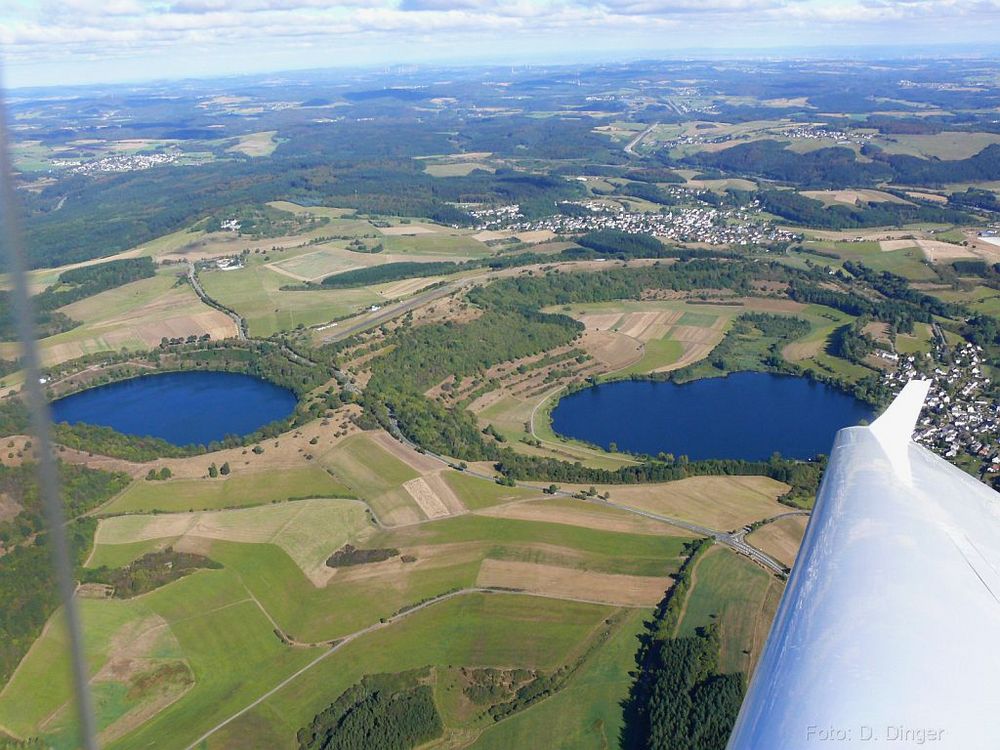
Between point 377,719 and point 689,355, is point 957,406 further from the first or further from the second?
point 377,719

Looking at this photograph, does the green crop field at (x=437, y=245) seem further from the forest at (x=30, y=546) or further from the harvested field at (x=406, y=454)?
the forest at (x=30, y=546)

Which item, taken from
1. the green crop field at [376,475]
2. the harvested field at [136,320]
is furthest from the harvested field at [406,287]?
the green crop field at [376,475]

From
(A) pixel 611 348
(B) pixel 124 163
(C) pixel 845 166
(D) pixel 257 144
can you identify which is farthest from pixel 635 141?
(A) pixel 611 348

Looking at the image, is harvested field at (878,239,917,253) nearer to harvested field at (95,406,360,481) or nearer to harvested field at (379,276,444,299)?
harvested field at (379,276,444,299)

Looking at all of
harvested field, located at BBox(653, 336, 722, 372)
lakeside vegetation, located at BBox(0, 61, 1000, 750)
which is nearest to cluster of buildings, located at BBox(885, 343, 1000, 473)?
lakeside vegetation, located at BBox(0, 61, 1000, 750)

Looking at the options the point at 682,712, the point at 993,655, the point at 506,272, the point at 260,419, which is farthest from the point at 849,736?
the point at 506,272

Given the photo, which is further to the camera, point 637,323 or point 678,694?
point 637,323
